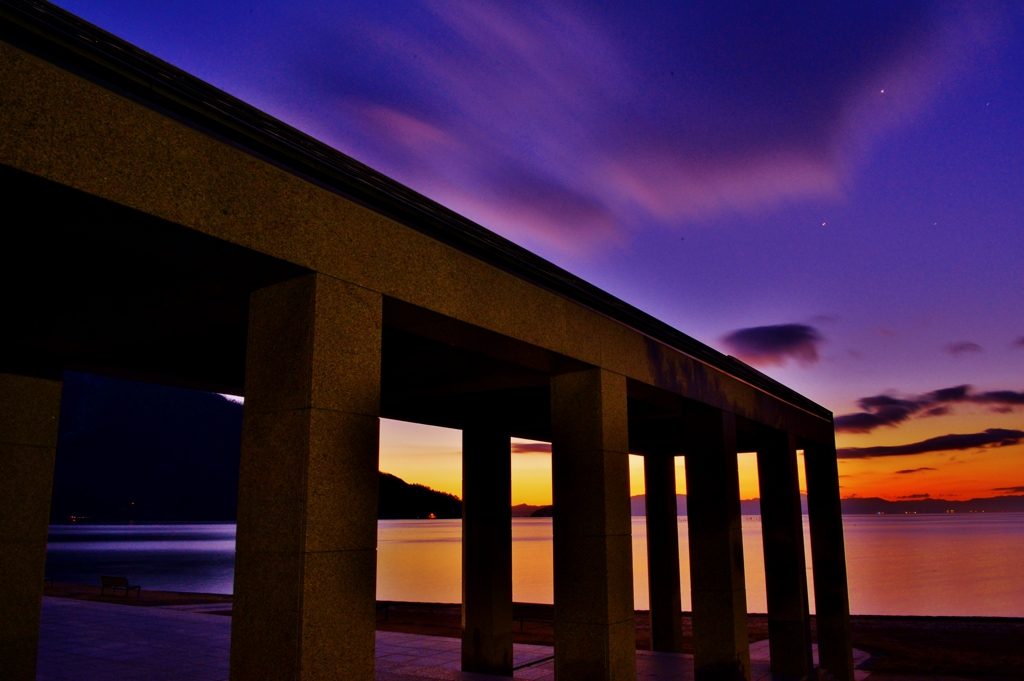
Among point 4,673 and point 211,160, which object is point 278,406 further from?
point 4,673

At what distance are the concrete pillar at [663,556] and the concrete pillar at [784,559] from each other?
222 inches

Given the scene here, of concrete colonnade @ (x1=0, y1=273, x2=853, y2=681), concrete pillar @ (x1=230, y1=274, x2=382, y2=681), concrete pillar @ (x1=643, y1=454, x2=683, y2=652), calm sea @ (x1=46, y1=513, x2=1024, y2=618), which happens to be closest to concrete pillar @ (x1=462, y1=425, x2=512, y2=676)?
concrete colonnade @ (x1=0, y1=273, x2=853, y2=681)

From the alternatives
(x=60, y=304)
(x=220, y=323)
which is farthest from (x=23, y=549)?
(x=220, y=323)

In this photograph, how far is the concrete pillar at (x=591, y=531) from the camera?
36.5 ft

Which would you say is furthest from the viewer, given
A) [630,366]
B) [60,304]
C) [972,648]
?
[972,648]

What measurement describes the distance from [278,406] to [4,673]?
7.06 meters

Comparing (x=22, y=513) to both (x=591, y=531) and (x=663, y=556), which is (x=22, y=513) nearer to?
(x=591, y=531)

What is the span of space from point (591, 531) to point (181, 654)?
37.0 ft

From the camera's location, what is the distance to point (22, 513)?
11.0 m

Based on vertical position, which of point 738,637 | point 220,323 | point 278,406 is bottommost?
point 738,637

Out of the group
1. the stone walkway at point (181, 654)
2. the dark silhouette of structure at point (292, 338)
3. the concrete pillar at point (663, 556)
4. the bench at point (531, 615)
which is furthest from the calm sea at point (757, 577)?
the dark silhouette of structure at point (292, 338)

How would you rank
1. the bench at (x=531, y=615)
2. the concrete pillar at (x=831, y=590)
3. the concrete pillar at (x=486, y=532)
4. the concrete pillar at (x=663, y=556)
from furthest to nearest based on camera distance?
the bench at (x=531, y=615)
the concrete pillar at (x=663, y=556)
the concrete pillar at (x=831, y=590)
the concrete pillar at (x=486, y=532)

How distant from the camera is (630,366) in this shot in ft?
41.5

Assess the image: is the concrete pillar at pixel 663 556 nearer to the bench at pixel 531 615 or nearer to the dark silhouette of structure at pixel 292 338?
the bench at pixel 531 615
